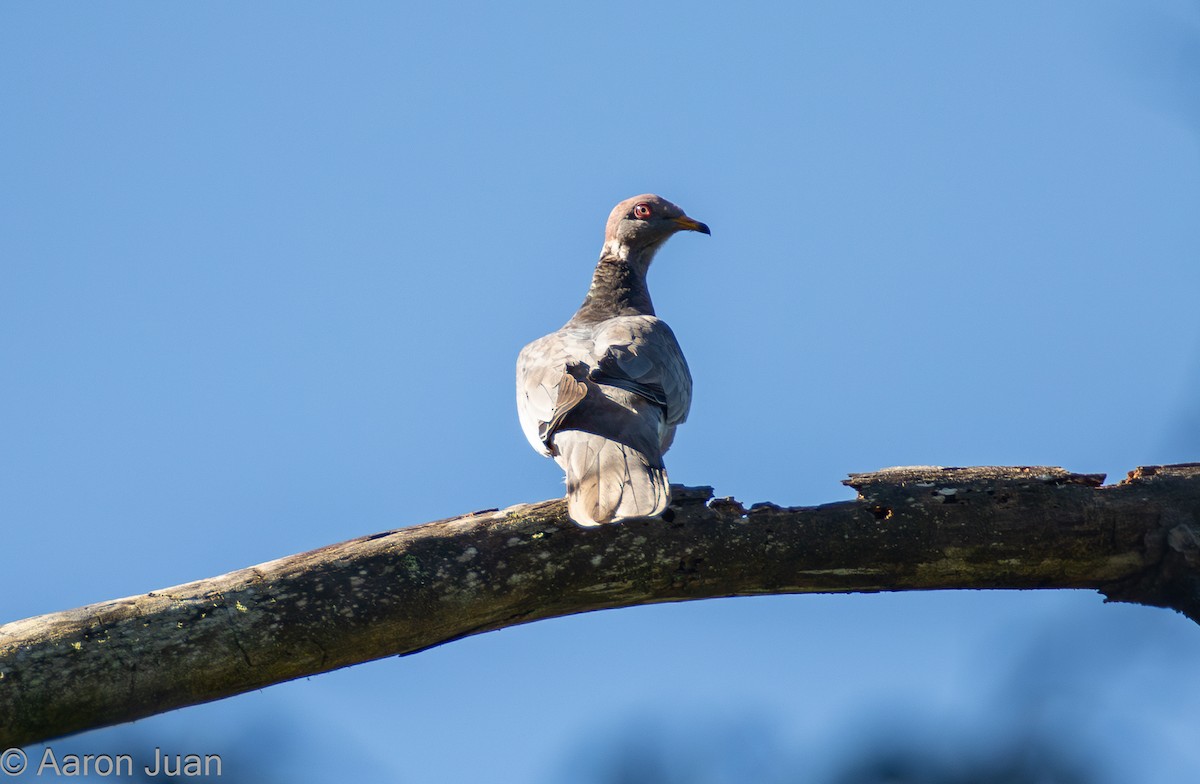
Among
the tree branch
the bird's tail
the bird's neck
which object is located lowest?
the tree branch

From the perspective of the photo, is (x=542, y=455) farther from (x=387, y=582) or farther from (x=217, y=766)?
(x=217, y=766)

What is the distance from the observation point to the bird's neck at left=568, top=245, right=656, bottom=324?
7104mm

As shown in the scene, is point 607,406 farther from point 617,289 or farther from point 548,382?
point 617,289

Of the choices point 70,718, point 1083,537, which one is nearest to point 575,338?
point 1083,537

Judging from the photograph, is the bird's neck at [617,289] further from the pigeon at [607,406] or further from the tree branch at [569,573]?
the tree branch at [569,573]

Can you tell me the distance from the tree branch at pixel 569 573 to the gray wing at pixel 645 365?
1227 mm

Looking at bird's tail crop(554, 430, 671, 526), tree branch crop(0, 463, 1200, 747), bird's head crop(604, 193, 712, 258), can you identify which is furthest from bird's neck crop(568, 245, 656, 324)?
tree branch crop(0, 463, 1200, 747)

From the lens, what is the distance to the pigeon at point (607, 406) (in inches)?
162

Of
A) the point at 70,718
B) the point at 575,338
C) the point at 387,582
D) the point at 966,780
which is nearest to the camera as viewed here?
the point at 966,780

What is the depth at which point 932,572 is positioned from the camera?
3996 mm

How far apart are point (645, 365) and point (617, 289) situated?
77.8 inches

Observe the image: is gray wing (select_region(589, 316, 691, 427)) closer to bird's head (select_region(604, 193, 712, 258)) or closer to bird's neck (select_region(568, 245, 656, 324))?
bird's neck (select_region(568, 245, 656, 324))

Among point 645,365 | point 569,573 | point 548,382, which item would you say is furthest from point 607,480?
point 645,365

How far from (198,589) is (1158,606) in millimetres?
2879
